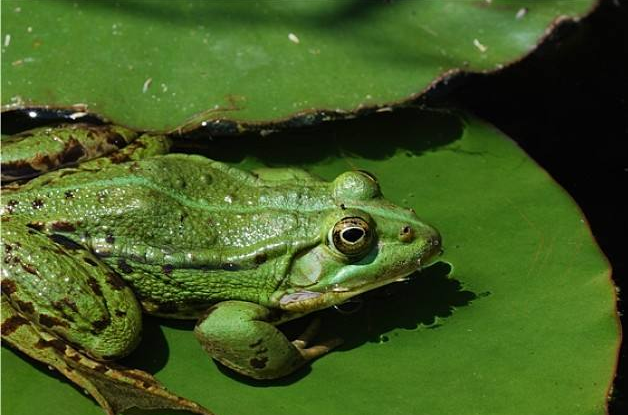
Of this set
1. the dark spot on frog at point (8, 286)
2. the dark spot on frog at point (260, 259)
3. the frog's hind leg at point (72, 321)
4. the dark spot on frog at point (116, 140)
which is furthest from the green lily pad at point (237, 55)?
the dark spot on frog at point (8, 286)

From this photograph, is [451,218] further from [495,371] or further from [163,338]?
[163,338]

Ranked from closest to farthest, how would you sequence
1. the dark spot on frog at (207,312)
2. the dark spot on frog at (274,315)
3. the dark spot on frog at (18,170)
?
the dark spot on frog at (207,312) < the dark spot on frog at (274,315) < the dark spot on frog at (18,170)

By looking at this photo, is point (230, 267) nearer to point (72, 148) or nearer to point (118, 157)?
point (118, 157)

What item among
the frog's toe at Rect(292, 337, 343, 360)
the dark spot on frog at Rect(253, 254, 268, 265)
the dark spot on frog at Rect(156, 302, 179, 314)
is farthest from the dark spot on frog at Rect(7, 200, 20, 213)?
the frog's toe at Rect(292, 337, 343, 360)

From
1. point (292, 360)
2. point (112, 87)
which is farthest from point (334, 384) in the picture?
point (112, 87)

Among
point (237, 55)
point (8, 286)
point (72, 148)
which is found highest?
point (237, 55)

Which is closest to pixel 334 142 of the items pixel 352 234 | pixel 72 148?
pixel 352 234

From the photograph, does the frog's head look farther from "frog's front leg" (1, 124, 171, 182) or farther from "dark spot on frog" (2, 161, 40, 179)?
"dark spot on frog" (2, 161, 40, 179)

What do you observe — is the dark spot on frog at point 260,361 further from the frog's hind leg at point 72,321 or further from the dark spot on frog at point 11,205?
the dark spot on frog at point 11,205
